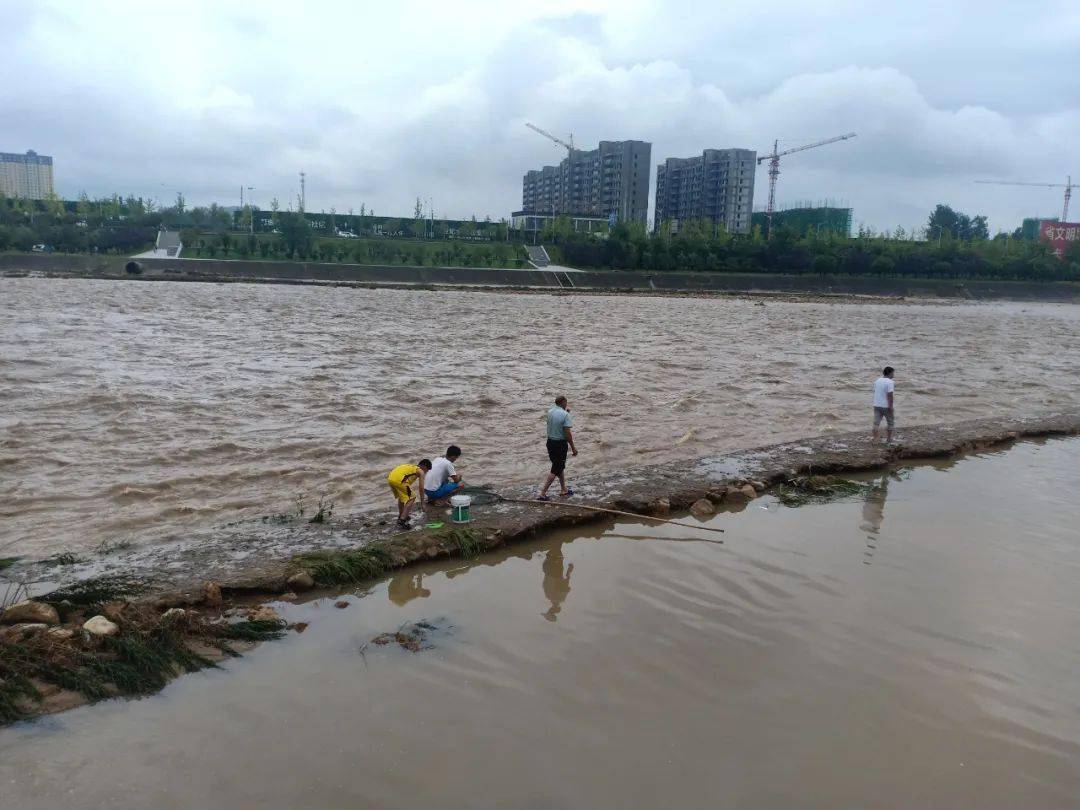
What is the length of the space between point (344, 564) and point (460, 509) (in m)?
1.93

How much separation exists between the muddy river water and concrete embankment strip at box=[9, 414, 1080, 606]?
1.42 metres

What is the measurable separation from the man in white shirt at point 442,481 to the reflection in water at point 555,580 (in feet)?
6.03

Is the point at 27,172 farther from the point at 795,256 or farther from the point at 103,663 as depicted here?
the point at 103,663

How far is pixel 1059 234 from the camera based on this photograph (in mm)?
124000

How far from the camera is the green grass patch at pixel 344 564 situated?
27.8 ft

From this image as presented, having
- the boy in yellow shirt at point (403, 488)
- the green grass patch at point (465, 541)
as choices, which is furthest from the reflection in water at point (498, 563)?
the boy in yellow shirt at point (403, 488)

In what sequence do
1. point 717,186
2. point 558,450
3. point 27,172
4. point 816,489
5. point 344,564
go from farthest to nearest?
point 27,172, point 717,186, point 816,489, point 558,450, point 344,564

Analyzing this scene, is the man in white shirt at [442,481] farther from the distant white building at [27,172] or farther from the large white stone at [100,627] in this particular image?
the distant white building at [27,172]

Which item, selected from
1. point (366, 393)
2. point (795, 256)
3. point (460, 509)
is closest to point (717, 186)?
point (795, 256)

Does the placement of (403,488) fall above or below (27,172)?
below

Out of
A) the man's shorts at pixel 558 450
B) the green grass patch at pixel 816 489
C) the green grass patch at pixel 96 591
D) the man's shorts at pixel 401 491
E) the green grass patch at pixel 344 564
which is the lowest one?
the green grass patch at pixel 96 591

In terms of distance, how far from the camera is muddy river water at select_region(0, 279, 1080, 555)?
1270cm

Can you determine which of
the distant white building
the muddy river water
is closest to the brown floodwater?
the muddy river water

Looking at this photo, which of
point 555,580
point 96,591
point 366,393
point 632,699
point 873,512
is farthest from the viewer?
point 366,393
